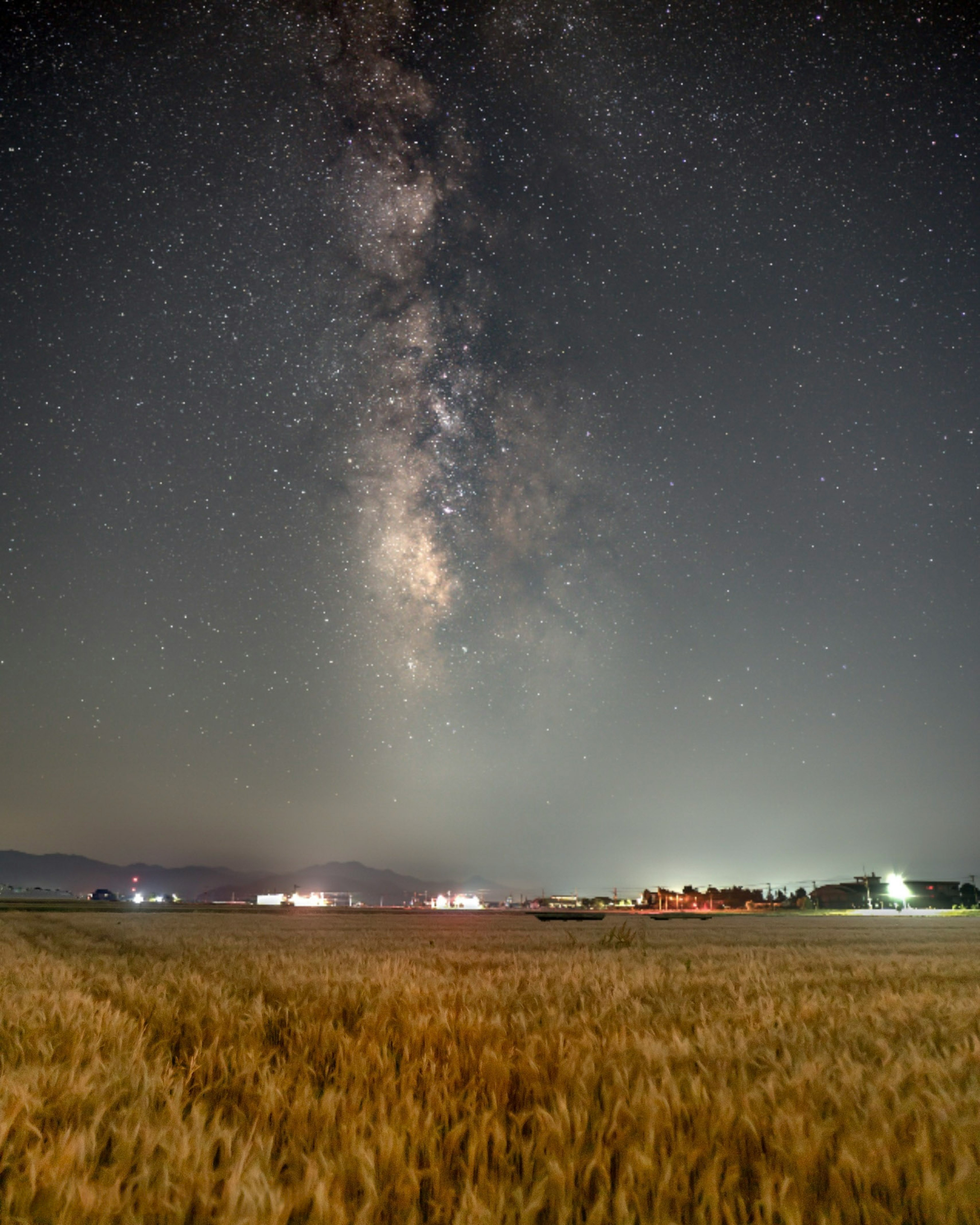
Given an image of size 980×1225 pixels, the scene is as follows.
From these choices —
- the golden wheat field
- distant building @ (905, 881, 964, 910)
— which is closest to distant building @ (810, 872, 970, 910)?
distant building @ (905, 881, 964, 910)

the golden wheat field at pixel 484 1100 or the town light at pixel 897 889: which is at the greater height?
the golden wheat field at pixel 484 1100

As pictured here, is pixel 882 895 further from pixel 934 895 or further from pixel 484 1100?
pixel 484 1100

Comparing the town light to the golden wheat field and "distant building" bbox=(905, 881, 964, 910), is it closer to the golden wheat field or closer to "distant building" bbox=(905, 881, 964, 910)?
"distant building" bbox=(905, 881, 964, 910)

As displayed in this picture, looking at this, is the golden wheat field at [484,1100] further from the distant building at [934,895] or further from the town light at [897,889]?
the town light at [897,889]

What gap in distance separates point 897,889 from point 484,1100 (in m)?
172

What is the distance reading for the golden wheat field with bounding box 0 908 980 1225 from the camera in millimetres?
1828

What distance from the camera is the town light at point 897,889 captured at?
137 m

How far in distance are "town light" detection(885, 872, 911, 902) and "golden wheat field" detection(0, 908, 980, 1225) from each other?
157m

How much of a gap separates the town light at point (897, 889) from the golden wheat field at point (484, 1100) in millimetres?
157124

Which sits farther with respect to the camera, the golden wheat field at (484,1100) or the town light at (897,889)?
the town light at (897,889)

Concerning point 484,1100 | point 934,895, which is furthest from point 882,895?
point 484,1100

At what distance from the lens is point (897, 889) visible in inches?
5640

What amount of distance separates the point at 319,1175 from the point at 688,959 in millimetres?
9524

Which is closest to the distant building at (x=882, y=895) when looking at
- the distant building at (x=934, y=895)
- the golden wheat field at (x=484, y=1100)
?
the distant building at (x=934, y=895)
